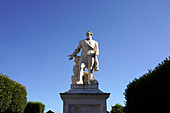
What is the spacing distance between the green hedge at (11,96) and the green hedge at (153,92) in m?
9.40

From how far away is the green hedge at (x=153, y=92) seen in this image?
9.59m

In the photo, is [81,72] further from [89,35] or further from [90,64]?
[89,35]

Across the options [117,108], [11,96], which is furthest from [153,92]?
[117,108]

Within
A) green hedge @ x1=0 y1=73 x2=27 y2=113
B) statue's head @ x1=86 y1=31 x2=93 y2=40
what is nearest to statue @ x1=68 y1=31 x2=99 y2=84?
statue's head @ x1=86 y1=31 x2=93 y2=40

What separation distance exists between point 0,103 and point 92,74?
7.74m

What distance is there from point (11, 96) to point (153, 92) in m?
Result: 10.5

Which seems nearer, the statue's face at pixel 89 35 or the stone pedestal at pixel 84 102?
the stone pedestal at pixel 84 102

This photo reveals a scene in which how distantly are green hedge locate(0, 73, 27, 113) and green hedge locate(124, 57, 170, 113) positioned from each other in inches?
370

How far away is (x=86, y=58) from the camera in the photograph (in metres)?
8.42

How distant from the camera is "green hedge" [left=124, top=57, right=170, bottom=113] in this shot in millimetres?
9594

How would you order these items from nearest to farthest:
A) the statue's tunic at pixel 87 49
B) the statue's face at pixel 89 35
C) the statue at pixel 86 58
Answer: the statue at pixel 86 58 → the statue's tunic at pixel 87 49 → the statue's face at pixel 89 35

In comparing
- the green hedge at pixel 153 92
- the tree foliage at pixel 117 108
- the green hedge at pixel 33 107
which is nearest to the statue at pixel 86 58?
the green hedge at pixel 153 92

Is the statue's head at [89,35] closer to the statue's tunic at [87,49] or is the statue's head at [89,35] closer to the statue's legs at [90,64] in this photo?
the statue's tunic at [87,49]

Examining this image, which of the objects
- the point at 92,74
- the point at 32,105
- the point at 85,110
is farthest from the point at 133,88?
the point at 32,105
